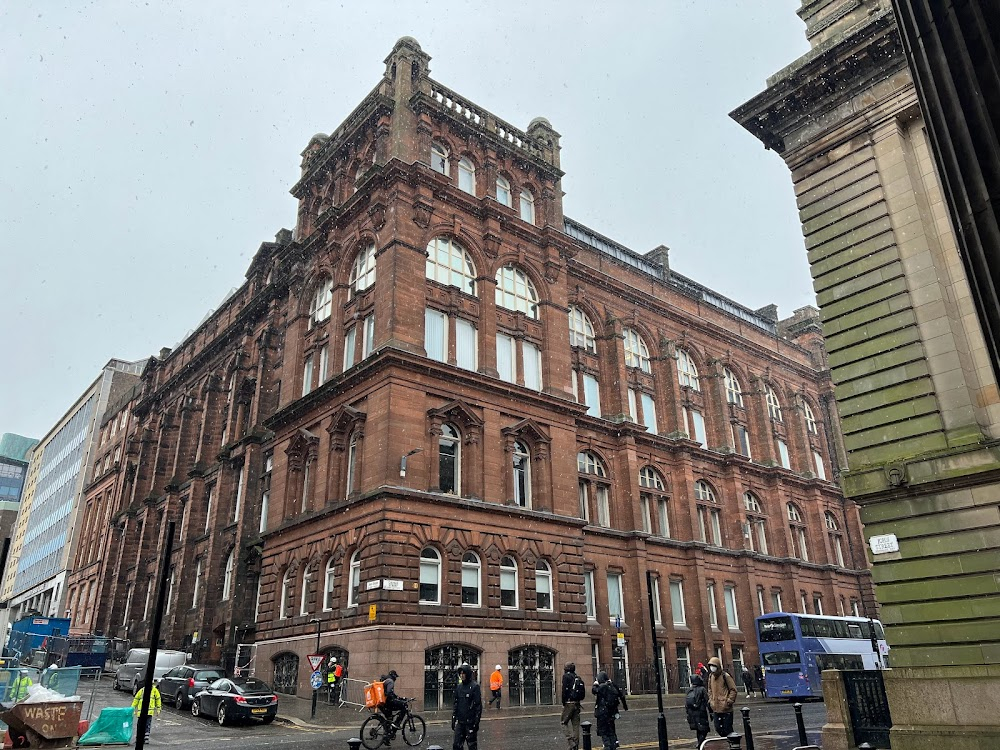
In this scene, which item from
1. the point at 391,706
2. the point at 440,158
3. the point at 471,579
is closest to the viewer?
the point at 391,706

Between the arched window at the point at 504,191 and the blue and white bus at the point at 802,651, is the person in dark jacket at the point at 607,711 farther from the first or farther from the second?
the arched window at the point at 504,191

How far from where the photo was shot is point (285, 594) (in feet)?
116

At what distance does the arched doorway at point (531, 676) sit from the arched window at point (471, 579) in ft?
9.08

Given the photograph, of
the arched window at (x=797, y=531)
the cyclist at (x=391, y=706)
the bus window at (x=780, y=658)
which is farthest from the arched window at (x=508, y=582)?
the arched window at (x=797, y=531)

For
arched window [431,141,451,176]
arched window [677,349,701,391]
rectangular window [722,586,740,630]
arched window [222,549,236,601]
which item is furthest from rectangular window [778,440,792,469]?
arched window [222,549,236,601]

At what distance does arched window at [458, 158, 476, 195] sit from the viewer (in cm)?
3919

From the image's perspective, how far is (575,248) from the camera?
42562mm

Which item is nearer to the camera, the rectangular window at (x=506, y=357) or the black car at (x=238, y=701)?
the black car at (x=238, y=701)

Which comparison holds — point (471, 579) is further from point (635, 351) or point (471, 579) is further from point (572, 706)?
point (635, 351)

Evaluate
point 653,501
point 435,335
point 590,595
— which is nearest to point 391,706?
point 435,335

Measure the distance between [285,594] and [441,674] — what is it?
10.6 m

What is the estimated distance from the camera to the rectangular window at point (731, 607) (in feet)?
150

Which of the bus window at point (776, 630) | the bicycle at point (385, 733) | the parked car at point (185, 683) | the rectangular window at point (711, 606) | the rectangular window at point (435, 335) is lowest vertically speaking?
the bicycle at point (385, 733)

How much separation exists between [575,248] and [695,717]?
30277 mm
